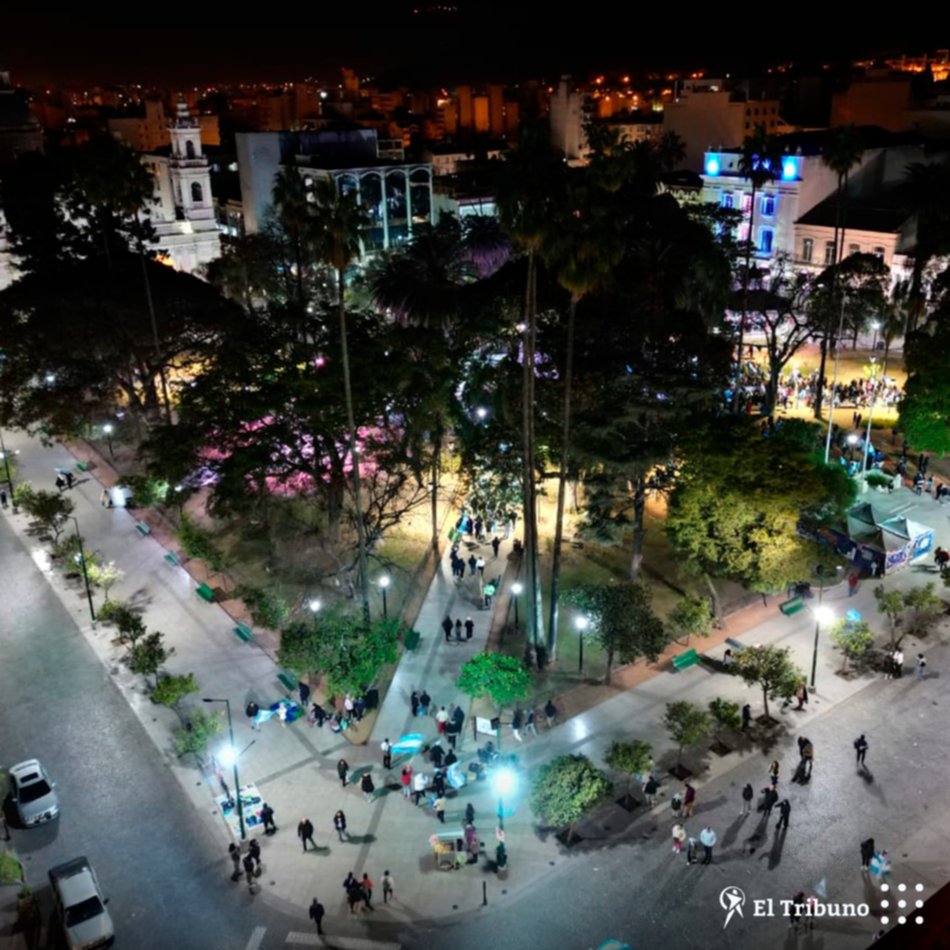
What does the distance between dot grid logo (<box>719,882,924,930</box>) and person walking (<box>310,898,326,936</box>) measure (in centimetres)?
941

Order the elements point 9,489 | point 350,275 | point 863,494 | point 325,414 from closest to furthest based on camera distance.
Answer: point 325,414 → point 863,494 → point 9,489 → point 350,275

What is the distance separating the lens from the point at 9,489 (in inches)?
1860

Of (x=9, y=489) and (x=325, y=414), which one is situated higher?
(x=325, y=414)

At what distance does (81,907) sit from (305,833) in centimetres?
539

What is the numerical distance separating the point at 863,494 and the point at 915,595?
40.9ft

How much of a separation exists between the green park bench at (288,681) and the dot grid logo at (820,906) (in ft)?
48.9

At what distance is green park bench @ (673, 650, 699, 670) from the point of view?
30.3 meters

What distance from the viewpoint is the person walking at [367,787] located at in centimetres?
2492

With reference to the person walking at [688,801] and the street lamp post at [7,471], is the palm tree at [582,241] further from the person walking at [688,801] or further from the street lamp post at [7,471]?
the street lamp post at [7,471]

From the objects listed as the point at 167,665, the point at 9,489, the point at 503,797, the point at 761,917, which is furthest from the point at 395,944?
the point at 9,489

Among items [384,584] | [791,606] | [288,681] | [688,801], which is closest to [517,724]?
[688,801]

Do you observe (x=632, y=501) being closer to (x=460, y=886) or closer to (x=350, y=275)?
(x=460, y=886)

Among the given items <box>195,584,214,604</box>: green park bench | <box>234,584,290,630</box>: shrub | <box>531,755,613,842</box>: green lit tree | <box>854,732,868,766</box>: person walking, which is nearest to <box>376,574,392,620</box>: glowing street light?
<box>234,584,290,630</box>: shrub

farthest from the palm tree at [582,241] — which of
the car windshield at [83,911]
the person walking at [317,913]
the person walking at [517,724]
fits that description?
the car windshield at [83,911]
